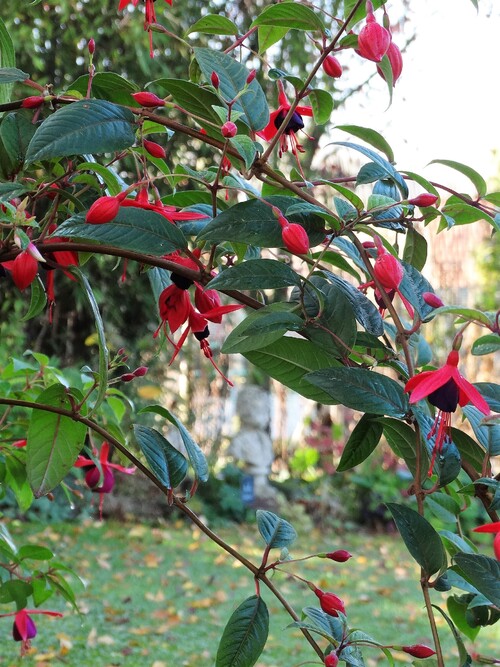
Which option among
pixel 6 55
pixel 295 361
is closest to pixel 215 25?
pixel 6 55

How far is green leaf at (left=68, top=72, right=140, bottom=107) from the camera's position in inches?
25.8

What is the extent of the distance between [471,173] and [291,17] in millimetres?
230

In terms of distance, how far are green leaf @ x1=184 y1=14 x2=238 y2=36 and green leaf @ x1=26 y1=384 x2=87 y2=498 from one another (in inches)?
13.4

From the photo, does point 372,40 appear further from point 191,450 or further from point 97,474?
point 97,474

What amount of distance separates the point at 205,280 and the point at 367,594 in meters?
2.81

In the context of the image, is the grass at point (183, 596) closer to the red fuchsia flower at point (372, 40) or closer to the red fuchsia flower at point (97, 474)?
the red fuchsia flower at point (97, 474)

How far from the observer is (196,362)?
4.77m

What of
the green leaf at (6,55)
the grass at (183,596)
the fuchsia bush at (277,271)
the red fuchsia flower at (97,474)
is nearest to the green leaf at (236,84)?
the fuchsia bush at (277,271)

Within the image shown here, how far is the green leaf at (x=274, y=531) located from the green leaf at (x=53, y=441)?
175 mm

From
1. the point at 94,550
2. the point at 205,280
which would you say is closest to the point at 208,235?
the point at 205,280

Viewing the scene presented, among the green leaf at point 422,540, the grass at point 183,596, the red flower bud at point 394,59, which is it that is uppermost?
the red flower bud at point 394,59

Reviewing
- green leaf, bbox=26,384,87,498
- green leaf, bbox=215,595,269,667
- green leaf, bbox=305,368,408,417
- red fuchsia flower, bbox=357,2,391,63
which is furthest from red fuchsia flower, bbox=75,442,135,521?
red fuchsia flower, bbox=357,2,391,63

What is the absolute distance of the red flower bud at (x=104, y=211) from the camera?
53 cm

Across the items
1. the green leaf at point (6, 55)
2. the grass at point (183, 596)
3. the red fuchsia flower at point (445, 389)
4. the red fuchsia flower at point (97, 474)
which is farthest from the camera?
the grass at point (183, 596)
